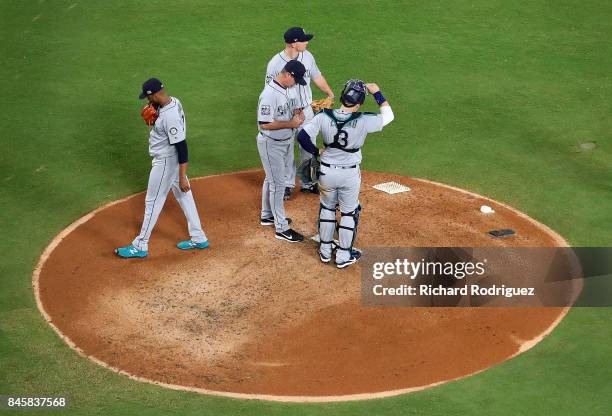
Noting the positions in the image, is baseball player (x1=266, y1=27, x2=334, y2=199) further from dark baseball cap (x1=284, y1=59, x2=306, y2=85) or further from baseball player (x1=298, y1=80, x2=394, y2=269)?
baseball player (x1=298, y1=80, x2=394, y2=269)

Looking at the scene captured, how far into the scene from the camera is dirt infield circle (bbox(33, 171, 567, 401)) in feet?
33.3

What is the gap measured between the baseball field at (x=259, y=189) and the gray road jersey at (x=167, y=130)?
139 cm

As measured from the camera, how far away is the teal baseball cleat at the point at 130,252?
12281 mm

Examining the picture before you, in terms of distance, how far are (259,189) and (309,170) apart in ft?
4.98

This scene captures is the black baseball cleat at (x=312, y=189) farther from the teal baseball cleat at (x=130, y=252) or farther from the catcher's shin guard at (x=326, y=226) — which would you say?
the teal baseball cleat at (x=130, y=252)

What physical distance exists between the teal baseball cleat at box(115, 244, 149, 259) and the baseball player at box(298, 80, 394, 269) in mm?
2152

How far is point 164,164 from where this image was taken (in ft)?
38.9

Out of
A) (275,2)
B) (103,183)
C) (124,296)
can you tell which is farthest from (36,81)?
(124,296)

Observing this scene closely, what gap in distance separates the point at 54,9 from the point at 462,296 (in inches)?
482

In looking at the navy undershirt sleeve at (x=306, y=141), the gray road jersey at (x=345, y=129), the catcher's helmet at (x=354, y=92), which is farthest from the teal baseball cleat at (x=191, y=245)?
the catcher's helmet at (x=354, y=92)

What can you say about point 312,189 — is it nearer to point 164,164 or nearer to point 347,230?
point 347,230

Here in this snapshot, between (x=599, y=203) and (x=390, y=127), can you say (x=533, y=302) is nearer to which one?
(x=599, y=203)

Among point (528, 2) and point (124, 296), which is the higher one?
point (528, 2)

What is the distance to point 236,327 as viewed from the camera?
35.9 ft
